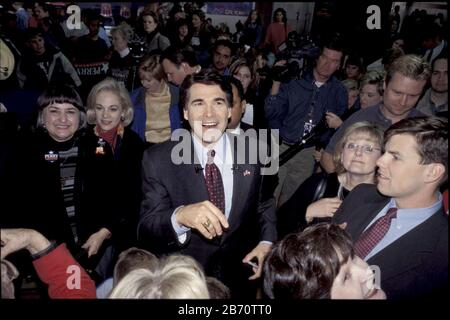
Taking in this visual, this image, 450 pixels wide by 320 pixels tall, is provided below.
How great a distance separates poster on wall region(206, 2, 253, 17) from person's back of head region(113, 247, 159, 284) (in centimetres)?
1048

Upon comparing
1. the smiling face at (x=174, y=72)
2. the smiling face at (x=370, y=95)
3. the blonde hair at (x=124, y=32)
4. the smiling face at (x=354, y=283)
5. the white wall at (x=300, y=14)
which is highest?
the white wall at (x=300, y=14)

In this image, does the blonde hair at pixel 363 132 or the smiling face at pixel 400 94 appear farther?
the smiling face at pixel 400 94

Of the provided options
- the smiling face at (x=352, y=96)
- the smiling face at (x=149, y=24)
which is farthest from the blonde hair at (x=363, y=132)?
the smiling face at (x=149, y=24)

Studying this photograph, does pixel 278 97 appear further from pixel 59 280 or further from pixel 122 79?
pixel 59 280

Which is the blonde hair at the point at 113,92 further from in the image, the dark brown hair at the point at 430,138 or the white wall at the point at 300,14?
the white wall at the point at 300,14

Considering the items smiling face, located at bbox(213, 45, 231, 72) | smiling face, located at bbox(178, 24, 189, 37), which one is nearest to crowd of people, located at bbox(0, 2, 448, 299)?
smiling face, located at bbox(213, 45, 231, 72)

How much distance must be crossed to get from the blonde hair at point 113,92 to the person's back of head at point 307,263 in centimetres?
196

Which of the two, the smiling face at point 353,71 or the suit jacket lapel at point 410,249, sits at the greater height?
the smiling face at point 353,71

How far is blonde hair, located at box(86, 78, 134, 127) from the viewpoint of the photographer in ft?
9.78

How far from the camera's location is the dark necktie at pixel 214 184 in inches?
84.6

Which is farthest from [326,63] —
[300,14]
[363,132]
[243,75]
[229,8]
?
[229,8]

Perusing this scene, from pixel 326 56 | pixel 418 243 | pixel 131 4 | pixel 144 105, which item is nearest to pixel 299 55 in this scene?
pixel 326 56

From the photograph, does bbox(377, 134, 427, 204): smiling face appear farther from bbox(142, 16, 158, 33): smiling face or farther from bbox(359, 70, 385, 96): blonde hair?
bbox(142, 16, 158, 33): smiling face

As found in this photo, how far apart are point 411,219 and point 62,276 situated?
5.36 feet
